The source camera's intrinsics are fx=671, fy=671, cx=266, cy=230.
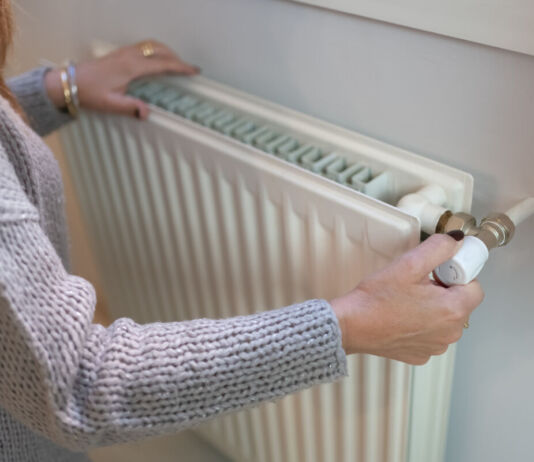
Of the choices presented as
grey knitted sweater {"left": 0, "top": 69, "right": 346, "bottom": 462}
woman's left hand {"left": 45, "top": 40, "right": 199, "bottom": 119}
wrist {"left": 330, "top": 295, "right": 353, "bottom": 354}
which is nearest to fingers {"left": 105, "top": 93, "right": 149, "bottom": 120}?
woman's left hand {"left": 45, "top": 40, "right": 199, "bottom": 119}

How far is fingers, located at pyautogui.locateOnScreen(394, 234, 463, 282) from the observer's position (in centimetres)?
56

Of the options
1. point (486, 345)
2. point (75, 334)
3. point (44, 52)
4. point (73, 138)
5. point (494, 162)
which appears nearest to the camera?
point (75, 334)

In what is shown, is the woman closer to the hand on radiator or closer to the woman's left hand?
the hand on radiator

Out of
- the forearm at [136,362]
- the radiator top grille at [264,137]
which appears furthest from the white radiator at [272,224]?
the forearm at [136,362]

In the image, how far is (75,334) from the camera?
1.74 ft

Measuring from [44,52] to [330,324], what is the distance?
2.98 ft

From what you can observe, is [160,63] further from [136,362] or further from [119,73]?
[136,362]

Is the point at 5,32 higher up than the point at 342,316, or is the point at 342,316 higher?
the point at 5,32

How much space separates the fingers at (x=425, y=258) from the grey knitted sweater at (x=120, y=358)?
73 mm

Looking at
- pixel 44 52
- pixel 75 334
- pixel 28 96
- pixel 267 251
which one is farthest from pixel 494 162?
pixel 44 52

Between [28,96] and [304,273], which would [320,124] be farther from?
[28,96]

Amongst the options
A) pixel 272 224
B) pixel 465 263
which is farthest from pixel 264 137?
pixel 465 263

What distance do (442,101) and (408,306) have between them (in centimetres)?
23

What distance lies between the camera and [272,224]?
0.77m
